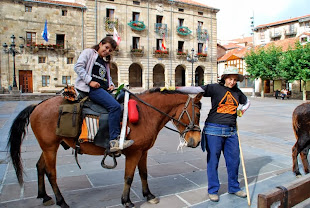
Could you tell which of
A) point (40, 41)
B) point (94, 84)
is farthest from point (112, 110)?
point (40, 41)

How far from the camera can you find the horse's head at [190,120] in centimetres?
309

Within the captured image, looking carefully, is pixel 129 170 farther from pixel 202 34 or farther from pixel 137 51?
pixel 202 34

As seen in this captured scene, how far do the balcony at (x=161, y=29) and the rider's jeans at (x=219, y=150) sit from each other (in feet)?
108

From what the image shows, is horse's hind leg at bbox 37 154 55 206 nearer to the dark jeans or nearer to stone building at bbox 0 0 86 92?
the dark jeans

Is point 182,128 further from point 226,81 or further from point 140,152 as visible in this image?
point 226,81

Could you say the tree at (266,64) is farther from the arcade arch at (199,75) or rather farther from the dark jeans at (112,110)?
the dark jeans at (112,110)

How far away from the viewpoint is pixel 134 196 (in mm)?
3514

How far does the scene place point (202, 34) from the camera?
38.2m

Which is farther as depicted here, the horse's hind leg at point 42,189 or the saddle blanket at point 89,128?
the horse's hind leg at point 42,189

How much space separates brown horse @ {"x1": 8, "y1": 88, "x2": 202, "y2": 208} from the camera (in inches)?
122

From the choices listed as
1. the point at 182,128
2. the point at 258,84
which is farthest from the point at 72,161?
the point at 258,84

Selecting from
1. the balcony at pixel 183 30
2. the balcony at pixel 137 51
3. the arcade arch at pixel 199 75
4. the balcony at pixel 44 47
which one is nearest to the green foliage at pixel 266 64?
the balcony at pixel 183 30

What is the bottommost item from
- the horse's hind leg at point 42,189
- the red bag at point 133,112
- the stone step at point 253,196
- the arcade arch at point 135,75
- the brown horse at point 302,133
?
the stone step at point 253,196

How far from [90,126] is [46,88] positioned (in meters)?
28.5
